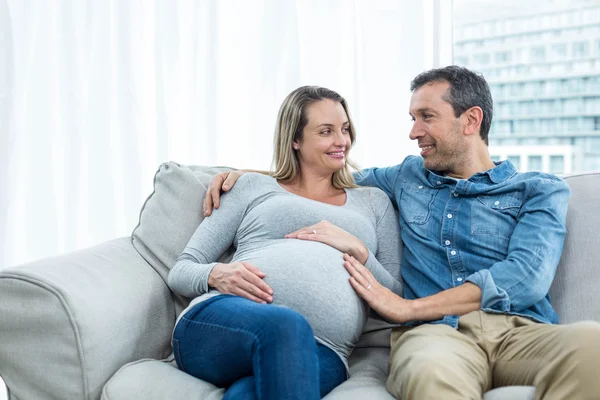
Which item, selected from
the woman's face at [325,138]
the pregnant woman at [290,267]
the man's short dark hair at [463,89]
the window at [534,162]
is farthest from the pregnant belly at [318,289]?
the window at [534,162]

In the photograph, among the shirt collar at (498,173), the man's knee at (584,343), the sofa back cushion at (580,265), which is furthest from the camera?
the shirt collar at (498,173)

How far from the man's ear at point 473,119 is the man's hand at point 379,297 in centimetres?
56

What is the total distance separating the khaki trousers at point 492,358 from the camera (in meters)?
1.29

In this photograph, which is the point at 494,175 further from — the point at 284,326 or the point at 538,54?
the point at 538,54

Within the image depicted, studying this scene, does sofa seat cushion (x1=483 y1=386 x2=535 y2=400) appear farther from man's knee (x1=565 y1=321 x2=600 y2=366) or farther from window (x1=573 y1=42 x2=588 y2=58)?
window (x1=573 y1=42 x2=588 y2=58)

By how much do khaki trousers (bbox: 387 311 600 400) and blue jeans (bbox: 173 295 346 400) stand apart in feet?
0.64

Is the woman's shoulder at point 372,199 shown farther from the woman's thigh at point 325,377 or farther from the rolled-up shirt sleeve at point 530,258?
the woman's thigh at point 325,377

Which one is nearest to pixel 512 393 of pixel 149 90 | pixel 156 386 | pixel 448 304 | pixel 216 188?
pixel 448 304

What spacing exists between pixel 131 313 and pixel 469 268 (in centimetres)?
88

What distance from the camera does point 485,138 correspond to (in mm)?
2012

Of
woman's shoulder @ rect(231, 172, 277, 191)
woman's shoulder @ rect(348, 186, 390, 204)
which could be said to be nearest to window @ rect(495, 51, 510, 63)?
woman's shoulder @ rect(348, 186, 390, 204)

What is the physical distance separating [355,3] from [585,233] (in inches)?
57.3

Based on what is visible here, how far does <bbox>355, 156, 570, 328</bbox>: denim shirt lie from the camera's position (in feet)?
5.41

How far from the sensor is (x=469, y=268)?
1.78 metres
